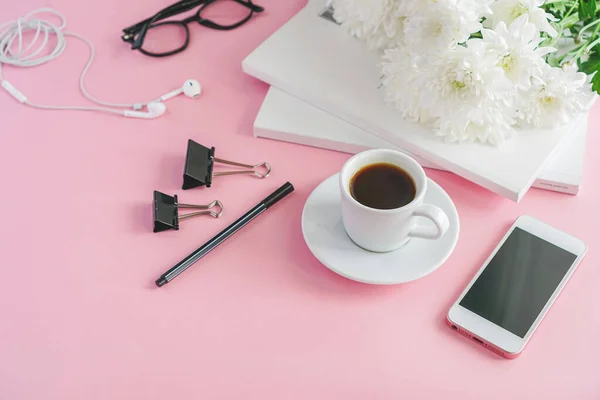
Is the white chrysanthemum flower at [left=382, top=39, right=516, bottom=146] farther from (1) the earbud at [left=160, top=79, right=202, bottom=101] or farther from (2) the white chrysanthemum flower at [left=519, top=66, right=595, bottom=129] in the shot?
(1) the earbud at [left=160, top=79, right=202, bottom=101]

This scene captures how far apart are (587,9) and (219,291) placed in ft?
2.15

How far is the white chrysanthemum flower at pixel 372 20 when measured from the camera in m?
0.86

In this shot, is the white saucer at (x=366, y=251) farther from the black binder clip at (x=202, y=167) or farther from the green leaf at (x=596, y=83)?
the green leaf at (x=596, y=83)

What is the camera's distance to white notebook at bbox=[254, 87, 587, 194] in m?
0.85

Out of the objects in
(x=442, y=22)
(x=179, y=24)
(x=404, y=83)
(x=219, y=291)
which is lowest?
(x=219, y=291)

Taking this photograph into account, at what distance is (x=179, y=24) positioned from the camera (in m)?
1.09

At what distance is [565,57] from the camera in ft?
3.04

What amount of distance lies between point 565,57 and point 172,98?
603mm

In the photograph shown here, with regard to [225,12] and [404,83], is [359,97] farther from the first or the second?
[225,12]

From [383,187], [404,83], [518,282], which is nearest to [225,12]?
[404,83]

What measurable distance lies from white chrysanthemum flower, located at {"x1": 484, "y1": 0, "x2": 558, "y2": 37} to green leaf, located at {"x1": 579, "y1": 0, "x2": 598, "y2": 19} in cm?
11

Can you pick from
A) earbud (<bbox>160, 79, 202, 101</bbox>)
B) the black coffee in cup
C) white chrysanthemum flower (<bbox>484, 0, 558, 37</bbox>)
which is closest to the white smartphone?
the black coffee in cup

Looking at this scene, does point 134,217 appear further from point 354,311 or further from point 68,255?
point 354,311

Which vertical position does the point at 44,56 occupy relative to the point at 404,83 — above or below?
below
